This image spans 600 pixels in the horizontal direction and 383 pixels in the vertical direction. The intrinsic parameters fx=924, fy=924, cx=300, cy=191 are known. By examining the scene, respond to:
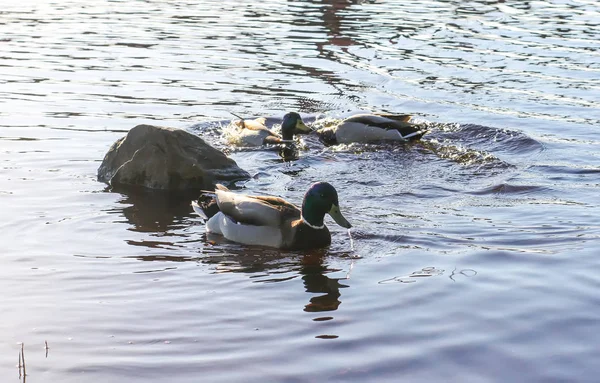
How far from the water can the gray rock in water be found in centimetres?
37

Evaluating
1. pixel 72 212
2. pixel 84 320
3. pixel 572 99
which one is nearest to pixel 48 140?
pixel 72 212

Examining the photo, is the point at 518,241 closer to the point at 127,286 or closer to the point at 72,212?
the point at 127,286

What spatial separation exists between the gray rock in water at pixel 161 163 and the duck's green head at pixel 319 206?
2.32m

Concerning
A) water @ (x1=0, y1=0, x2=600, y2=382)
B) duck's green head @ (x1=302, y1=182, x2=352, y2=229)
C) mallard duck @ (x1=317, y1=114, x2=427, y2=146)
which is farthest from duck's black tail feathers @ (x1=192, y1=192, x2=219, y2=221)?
mallard duck @ (x1=317, y1=114, x2=427, y2=146)

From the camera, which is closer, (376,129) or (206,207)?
(206,207)

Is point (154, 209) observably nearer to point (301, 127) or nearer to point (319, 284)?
point (319, 284)

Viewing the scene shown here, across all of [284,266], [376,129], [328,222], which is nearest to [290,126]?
[376,129]

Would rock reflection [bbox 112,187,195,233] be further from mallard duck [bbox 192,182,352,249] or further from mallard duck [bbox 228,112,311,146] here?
mallard duck [bbox 228,112,311,146]

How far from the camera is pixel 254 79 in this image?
1502 centimetres

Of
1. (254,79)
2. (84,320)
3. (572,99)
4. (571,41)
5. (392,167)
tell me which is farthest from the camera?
(571,41)

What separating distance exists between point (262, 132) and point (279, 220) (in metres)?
4.09

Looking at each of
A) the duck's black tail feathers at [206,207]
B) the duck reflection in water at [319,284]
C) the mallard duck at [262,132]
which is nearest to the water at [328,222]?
the duck reflection in water at [319,284]

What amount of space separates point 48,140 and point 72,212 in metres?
3.00

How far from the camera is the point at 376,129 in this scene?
11.5 m
